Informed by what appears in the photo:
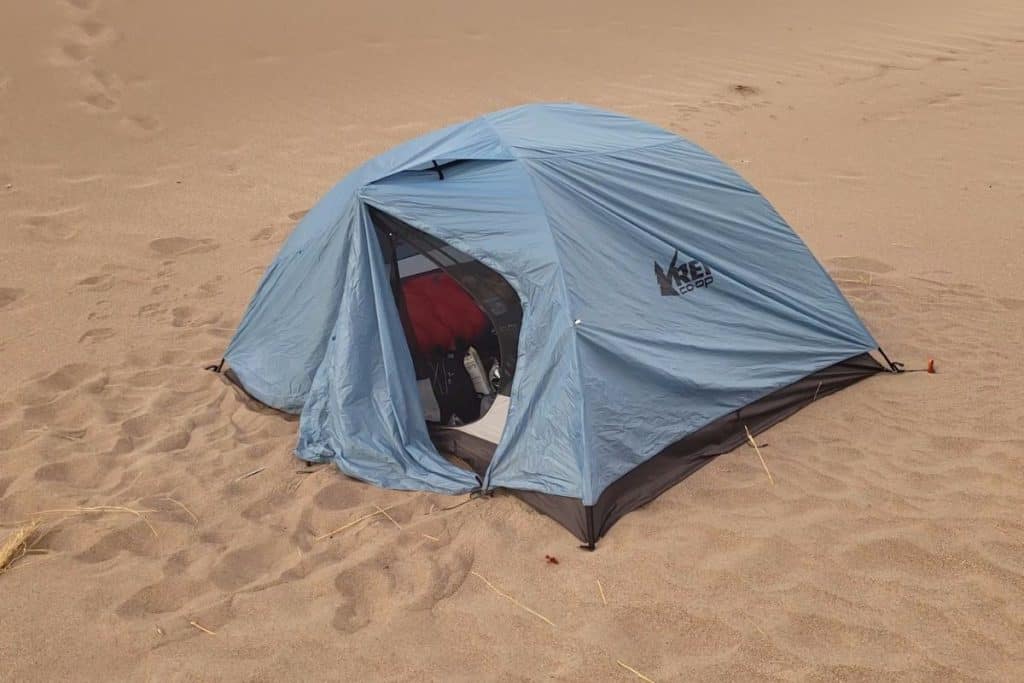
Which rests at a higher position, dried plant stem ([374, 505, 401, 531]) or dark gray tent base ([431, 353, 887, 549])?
dark gray tent base ([431, 353, 887, 549])

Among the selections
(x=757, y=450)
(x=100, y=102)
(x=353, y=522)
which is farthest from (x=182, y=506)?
(x=100, y=102)

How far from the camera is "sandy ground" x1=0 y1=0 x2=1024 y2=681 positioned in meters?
3.48

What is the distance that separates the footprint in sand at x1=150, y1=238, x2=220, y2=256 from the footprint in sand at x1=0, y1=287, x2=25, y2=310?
1065mm

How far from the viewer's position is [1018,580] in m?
3.58

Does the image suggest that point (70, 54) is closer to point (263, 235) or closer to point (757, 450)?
point (263, 235)

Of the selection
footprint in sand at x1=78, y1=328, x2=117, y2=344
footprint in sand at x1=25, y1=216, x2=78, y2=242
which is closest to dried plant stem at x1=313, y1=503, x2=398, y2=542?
footprint in sand at x1=78, y1=328, x2=117, y2=344

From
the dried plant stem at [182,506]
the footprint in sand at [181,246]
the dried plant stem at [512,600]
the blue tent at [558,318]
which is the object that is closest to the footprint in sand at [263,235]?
the footprint in sand at [181,246]

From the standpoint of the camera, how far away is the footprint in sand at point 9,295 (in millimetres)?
6621

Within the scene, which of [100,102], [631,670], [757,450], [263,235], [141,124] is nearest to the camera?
[631,670]

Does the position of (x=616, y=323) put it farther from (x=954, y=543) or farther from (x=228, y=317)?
(x=228, y=317)

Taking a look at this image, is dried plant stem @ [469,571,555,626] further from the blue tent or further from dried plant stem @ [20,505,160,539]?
dried plant stem @ [20,505,160,539]

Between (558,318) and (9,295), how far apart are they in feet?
15.0

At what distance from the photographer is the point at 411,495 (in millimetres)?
4336

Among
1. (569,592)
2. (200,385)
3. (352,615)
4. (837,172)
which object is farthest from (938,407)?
(837,172)
